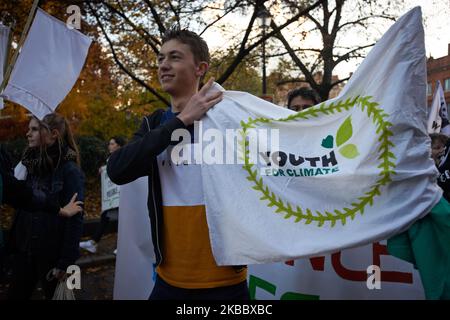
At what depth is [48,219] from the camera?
3.13 metres

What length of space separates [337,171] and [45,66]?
296 centimetres

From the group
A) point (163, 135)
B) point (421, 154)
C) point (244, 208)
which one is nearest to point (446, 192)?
point (421, 154)

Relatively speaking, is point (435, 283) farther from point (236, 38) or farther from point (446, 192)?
point (236, 38)

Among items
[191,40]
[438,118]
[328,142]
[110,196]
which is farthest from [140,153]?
[438,118]

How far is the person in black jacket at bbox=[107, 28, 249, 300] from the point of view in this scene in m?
1.81

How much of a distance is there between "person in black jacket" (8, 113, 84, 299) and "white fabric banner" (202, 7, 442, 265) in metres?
1.61

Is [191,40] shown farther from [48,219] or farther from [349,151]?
[48,219]

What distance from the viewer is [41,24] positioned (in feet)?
12.0

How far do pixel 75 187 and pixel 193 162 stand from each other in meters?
1.77

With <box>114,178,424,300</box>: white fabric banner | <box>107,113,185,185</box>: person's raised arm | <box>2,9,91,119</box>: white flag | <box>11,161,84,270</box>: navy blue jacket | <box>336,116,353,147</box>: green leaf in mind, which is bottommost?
<box>114,178,424,300</box>: white fabric banner

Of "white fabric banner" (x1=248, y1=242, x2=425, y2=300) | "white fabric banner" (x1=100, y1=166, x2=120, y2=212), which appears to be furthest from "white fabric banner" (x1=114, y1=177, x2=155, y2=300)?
"white fabric banner" (x1=100, y1=166, x2=120, y2=212)

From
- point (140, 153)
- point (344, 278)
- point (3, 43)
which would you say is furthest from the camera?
point (3, 43)

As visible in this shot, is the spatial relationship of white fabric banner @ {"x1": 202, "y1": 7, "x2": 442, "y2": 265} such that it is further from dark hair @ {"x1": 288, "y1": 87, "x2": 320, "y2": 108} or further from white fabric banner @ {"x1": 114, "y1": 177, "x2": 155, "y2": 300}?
white fabric banner @ {"x1": 114, "y1": 177, "x2": 155, "y2": 300}

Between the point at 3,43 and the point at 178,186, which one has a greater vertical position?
the point at 3,43
